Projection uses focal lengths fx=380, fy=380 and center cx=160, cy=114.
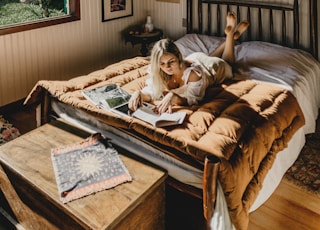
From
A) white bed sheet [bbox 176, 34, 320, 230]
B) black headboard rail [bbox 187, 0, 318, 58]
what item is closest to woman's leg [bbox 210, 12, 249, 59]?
white bed sheet [bbox 176, 34, 320, 230]

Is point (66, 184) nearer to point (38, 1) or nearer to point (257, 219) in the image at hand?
point (257, 219)

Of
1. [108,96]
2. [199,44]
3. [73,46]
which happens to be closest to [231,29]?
[199,44]

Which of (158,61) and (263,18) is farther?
(263,18)

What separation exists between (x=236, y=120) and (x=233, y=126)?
79 mm

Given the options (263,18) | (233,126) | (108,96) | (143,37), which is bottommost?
(233,126)

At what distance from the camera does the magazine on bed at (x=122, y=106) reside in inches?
82.0

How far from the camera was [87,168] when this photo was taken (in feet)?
6.37

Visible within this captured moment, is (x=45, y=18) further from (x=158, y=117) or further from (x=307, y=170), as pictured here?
(x=307, y=170)

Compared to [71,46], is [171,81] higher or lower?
lower

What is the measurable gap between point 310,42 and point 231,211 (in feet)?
6.84

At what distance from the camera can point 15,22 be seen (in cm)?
328

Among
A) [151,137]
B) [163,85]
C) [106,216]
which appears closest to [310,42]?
[163,85]

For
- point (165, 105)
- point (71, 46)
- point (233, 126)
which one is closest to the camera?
point (233, 126)

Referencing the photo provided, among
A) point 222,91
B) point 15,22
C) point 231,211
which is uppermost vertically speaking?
point 15,22
